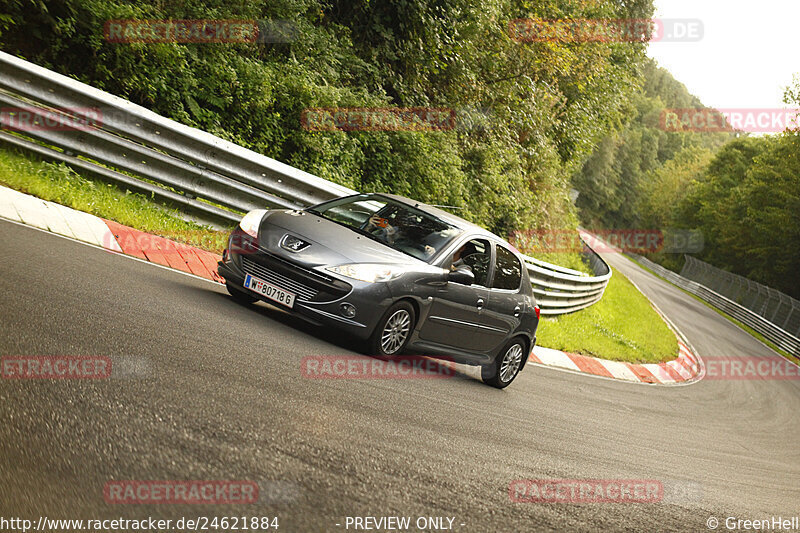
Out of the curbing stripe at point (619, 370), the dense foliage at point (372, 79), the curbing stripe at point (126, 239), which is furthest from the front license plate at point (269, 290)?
the curbing stripe at point (619, 370)

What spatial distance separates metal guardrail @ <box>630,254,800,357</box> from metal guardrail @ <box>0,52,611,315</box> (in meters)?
30.4

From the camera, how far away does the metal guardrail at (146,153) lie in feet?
28.5

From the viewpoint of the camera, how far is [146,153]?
31.0 ft

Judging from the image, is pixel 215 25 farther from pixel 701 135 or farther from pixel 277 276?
pixel 701 135

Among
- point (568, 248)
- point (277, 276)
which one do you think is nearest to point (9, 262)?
point (277, 276)

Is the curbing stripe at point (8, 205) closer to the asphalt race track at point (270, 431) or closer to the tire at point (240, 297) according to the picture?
the asphalt race track at point (270, 431)

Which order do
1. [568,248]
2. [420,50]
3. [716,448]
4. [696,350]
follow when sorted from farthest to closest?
1. [568,248]
2. [696,350]
3. [420,50]
4. [716,448]

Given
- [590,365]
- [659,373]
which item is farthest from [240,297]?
[659,373]

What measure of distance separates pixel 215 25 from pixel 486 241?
Answer: 708cm

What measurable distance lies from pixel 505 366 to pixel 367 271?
111 inches

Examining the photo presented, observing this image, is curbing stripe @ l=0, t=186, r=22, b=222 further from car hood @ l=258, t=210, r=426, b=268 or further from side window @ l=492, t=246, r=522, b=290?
side window @ l=492, t=246, r=522, b=290

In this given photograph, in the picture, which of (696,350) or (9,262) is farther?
(696,350)

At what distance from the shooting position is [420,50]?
16922mm

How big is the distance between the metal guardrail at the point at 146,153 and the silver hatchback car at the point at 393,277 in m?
2.22
